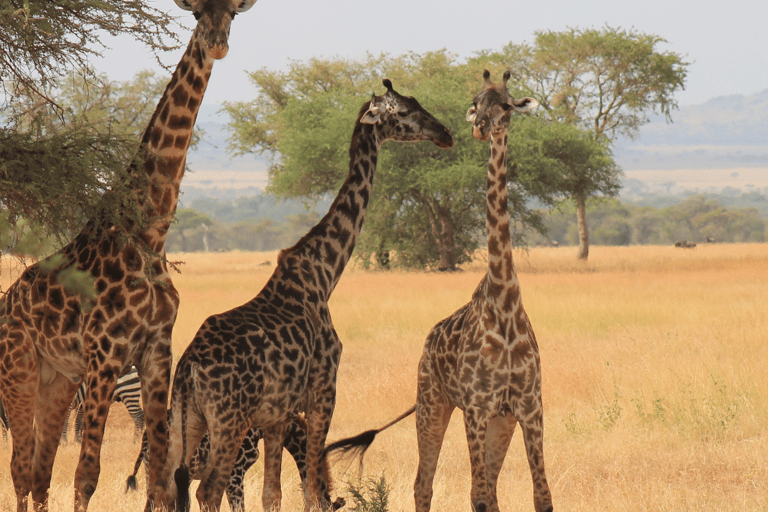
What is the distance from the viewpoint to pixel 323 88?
129 ft

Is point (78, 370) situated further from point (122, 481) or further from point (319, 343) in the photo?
point (122, 481)

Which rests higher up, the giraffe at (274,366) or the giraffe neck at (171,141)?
the giraffe neck at (171,141)

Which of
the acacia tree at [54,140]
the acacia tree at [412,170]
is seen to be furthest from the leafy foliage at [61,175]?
the acacia tree at [412,170]

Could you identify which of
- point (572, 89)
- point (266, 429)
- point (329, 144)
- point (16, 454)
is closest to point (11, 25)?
point (16, 454)

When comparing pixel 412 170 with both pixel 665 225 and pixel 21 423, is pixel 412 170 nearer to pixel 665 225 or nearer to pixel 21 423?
pixel 21 423

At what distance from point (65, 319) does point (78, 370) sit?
33 cm

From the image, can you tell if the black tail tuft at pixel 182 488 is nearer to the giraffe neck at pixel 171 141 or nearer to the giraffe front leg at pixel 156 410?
the giraffe front leg at pixel 156 410

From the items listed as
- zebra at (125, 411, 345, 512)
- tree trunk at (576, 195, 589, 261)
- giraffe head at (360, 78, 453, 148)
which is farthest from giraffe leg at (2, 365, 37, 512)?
tree trunk at (576, 195, 589, 261)

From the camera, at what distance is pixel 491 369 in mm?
4922

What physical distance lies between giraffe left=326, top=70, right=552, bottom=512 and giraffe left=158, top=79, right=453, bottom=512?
0.63 metres

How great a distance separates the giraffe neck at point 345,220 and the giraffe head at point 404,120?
14cm

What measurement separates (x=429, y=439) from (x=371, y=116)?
2.46 meters

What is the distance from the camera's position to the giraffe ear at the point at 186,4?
4533mm

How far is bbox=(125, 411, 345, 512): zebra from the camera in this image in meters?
5.17
